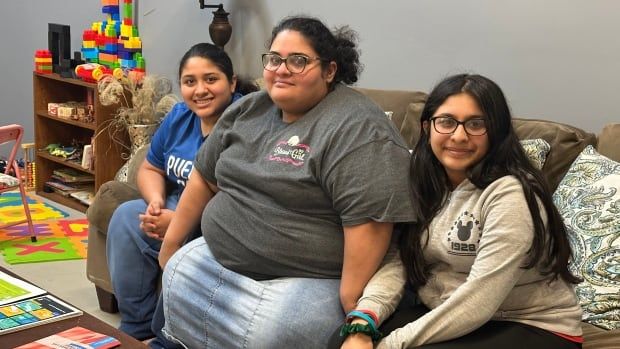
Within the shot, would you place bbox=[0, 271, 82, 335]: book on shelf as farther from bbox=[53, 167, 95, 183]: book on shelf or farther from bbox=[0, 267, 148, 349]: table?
bbox=[53, 167, 95, 183]: book on shelf

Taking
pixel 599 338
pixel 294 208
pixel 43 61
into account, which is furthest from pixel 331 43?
pixel 43 61

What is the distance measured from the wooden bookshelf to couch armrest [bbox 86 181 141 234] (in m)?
1.51

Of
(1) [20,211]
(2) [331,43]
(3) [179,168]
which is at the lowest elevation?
(1) [20,211]

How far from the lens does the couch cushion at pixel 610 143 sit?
218 centimetres

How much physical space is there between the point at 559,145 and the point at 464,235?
2.37 feet

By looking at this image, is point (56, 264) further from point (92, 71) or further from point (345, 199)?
point (345, 199)

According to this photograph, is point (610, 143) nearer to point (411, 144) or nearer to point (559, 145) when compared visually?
point (559, 145)

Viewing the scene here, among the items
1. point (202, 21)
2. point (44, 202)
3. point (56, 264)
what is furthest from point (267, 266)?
point (44, 202)

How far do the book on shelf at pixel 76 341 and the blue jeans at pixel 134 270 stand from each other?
0.81 meters

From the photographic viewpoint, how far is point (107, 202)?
2834 mm

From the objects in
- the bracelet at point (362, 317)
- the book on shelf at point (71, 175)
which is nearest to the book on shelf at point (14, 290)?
the bracelet at point (362, 317)

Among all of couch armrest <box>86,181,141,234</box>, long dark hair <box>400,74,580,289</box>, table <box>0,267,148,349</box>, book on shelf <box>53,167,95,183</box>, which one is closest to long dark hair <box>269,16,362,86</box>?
long dark hair <box>400,74,580,289</box>

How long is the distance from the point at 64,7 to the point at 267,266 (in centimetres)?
396

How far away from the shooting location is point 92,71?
4371mm
